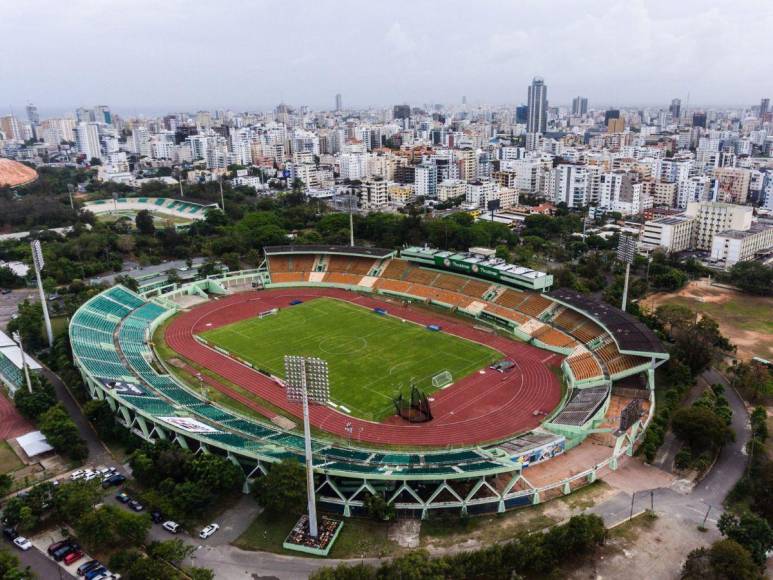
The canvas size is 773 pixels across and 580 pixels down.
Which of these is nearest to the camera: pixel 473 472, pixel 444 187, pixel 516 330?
pixel 473 472

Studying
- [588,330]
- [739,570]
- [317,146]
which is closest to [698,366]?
[588,330]

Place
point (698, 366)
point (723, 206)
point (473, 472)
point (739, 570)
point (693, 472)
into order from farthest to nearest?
point (723, 206) < point (698, 366) < point (693, 472) < point (473, 472) < point (739, 570)

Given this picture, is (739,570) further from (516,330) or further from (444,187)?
(444,187)

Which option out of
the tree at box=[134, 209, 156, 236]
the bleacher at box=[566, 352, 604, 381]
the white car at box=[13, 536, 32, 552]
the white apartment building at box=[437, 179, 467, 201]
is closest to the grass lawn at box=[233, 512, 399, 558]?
the white car at box=[13, 536, 32, 552]

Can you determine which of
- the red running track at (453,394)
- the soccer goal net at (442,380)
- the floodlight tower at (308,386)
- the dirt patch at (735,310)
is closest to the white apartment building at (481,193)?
the dirt patch at (735,310)

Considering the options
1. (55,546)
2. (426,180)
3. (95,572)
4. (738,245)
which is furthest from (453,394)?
(426,180)

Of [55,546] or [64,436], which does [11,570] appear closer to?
[55,546]
